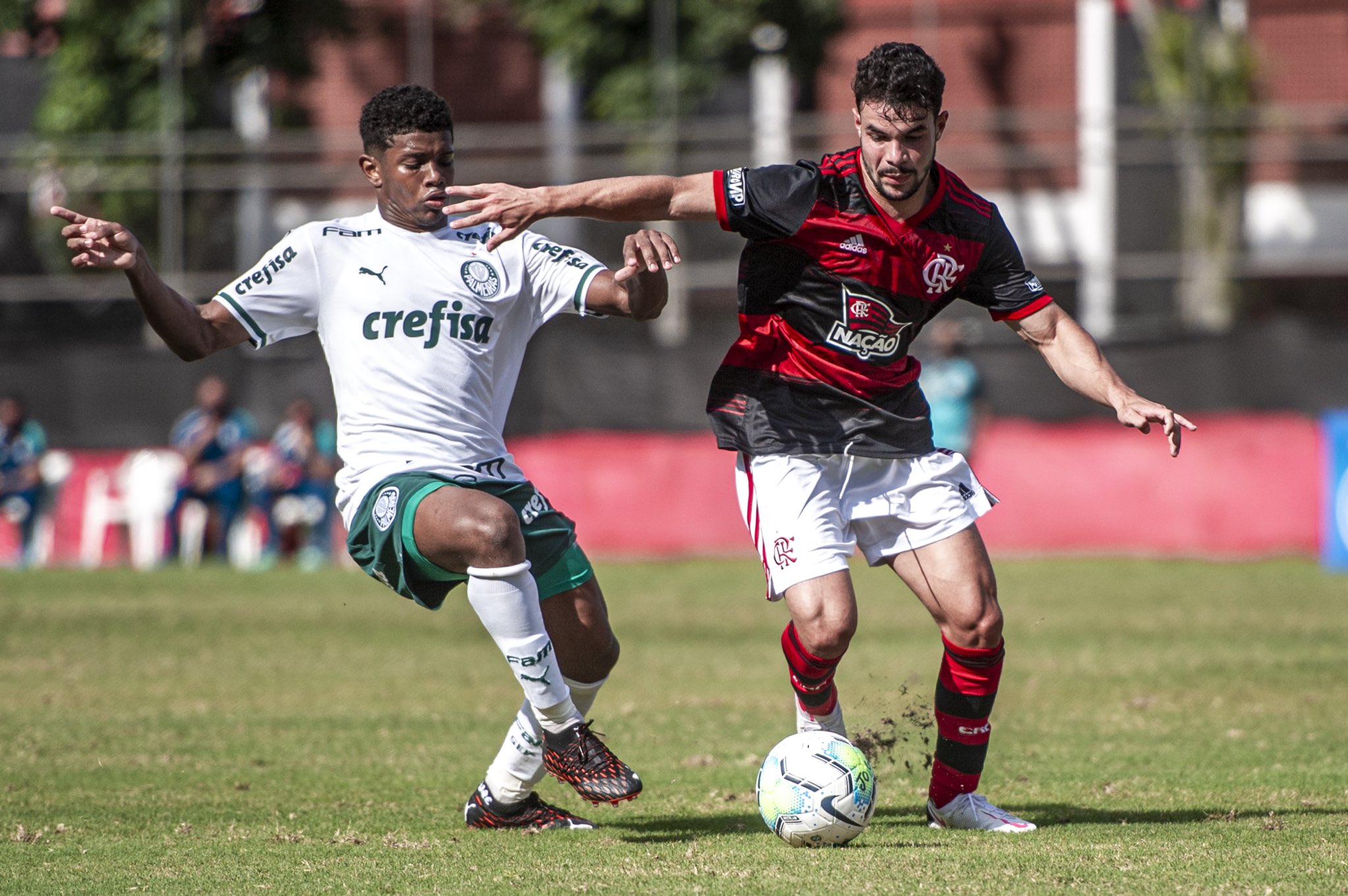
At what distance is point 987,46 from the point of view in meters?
24.5

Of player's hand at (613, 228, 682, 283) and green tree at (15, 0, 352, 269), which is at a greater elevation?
green tree at (15, 0, 352, 269)

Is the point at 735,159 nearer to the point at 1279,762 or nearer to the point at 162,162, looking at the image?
the point at 162,162

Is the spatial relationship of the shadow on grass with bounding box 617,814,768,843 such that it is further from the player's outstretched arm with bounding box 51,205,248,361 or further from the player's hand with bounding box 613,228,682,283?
the player's outstretched arm with bounding box 51,205,248,361

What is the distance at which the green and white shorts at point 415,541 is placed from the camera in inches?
215

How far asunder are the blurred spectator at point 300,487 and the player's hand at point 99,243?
11.8 meters

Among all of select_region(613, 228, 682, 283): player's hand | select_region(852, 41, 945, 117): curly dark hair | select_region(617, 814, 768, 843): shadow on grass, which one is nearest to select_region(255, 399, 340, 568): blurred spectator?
select_region(617, 814, 768, 843): shadow on grass

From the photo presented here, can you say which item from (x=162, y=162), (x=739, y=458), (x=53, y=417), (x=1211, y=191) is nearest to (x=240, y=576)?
(x=53, y=417)

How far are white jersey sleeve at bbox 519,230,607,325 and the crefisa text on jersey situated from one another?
83 centimetres

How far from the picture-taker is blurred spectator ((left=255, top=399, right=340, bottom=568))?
1727cm

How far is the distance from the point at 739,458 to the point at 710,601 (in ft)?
26.4

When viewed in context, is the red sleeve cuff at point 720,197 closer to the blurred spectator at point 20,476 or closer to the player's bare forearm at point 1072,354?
the player's bare forearm at point 1072,354

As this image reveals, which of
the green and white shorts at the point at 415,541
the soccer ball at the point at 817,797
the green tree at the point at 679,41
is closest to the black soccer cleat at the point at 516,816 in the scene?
the green and white shorts at the point at 415,541

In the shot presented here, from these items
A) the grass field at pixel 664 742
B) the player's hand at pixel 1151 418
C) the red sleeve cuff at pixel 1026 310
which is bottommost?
the grass field at pixel 664 742

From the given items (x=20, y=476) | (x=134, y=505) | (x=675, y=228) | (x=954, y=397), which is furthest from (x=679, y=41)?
(x=20, y=476)
